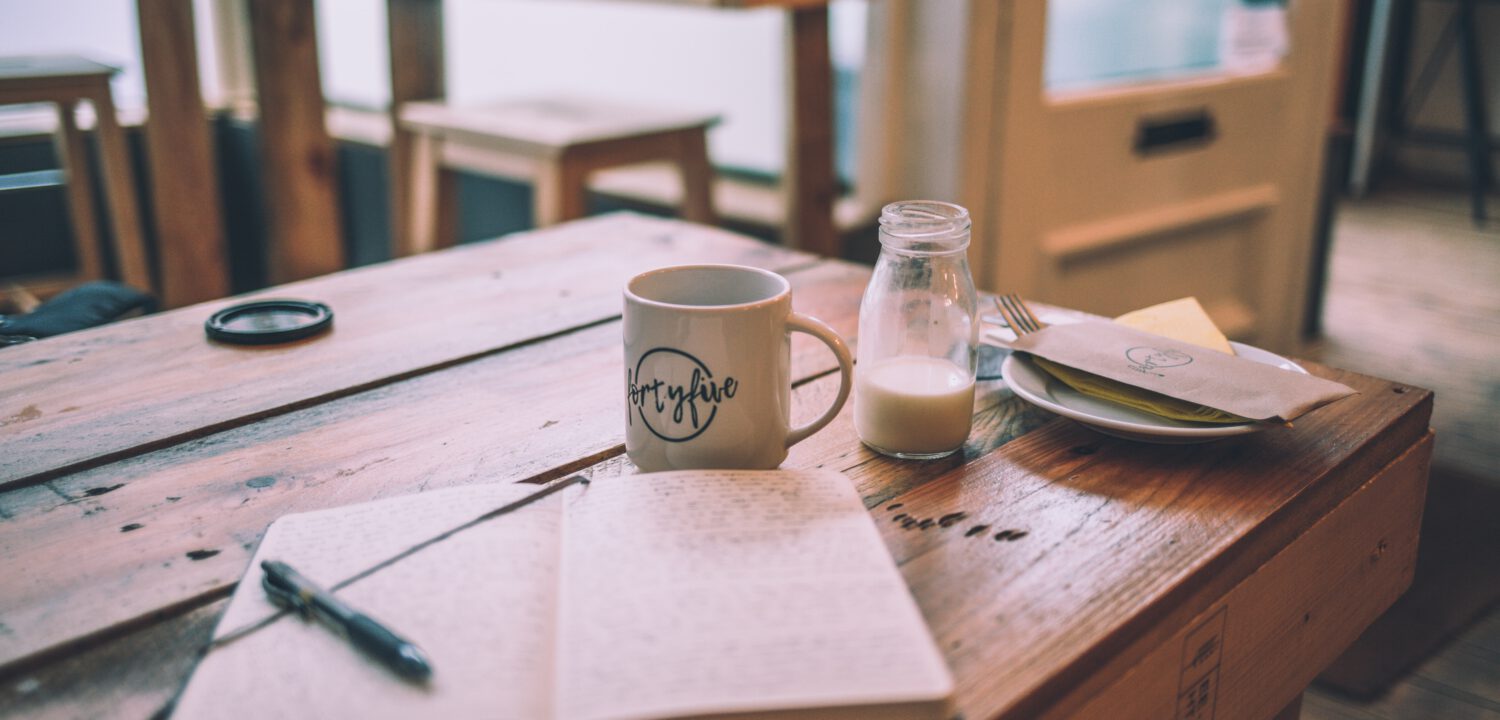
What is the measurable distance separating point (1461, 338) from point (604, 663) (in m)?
3.05

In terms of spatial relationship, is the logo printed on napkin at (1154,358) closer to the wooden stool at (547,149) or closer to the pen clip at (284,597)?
the pen clip at (284,597)

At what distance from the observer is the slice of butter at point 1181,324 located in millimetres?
837

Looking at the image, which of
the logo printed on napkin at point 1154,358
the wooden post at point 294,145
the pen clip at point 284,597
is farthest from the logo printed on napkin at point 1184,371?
the wooden post at point 294,145

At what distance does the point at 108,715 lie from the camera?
46 centimetres

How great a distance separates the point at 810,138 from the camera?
2.00 metres

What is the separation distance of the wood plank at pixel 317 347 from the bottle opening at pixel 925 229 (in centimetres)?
37

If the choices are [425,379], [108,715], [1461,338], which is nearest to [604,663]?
[108,715]

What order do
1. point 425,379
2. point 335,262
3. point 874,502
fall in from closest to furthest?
1. point 874,502
2. point 425,379
3. point 335,262

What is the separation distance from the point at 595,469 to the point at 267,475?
0.20m

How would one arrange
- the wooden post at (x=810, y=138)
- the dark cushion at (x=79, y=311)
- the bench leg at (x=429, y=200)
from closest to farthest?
the dark cushion at (x=79, y=311), the wooden post at (x=810, y=138), the bench leg at (x=429, y=200)

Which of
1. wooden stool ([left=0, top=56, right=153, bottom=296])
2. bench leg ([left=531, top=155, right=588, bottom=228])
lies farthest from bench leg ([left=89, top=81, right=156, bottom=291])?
bench leg ([left=531, top=155, right=588, bottom=228])

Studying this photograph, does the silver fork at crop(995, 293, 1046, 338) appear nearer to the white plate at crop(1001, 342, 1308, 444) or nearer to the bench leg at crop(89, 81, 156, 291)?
the white plate at crop(1001, 342, 1308, 444)

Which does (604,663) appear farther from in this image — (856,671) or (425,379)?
(425,379)

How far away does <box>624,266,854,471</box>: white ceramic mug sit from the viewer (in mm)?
611
